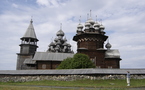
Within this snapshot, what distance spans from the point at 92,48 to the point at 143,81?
16.9 meters

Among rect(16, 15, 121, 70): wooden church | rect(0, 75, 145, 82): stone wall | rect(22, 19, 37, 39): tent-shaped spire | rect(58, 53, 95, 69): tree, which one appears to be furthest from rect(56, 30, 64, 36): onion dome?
rect(0, 75, 145, 82): stone wall

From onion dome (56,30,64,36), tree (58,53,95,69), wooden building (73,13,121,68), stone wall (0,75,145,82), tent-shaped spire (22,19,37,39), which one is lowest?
stone wall (0,75,145,82)

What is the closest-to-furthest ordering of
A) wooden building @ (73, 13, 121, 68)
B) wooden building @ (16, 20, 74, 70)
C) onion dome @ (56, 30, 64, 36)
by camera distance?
wooden building @ (73, 13, 121, 68), wooden building @ (16, 20, 74, 70), onion dome @ (56, 30, 64, 36)

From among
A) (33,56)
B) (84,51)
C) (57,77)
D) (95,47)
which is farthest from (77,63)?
(33,56)

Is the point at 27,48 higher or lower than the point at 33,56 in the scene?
higher

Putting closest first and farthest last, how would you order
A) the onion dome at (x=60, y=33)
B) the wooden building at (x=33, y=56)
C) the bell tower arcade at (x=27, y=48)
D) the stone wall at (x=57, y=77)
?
the stone wall at (x=57, y=77)
the wooden building at (x=33, y=56)
the bell tower arcade at (x=27, y=48)
the onion dome at (x=60, y=33)

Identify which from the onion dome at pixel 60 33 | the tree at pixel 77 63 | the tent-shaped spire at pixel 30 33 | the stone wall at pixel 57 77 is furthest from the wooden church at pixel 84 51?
the stone wall at pixel 57 77

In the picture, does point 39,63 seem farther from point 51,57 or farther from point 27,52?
point 27,52

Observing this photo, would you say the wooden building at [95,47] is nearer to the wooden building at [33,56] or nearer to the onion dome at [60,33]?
the wooden building at [33,56]

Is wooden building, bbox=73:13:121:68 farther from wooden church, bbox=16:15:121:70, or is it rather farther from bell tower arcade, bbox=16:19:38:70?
bell tower arcade, bbox=16:19:38:70

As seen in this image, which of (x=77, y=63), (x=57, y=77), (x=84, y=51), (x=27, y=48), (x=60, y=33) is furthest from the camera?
(x=60, y=33)

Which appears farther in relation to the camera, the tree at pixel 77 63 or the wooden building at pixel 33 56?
the wooden building at pixel 33 56

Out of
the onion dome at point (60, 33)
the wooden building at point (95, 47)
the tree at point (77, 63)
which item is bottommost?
the tree at point (77, 63)

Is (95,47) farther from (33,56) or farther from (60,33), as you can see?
(60,33)
